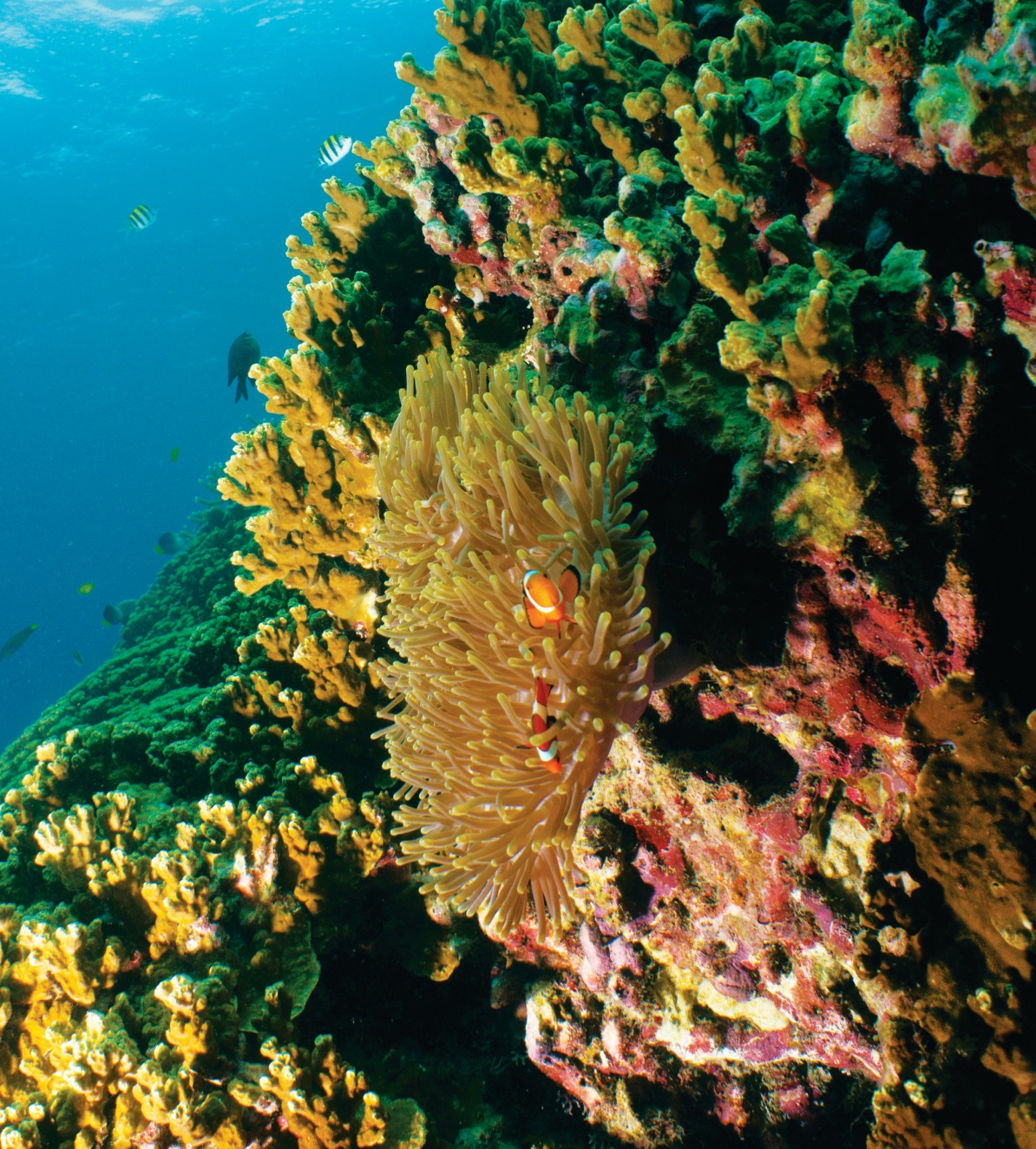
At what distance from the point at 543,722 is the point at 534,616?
1.04 ft

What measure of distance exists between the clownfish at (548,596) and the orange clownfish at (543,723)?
18cm

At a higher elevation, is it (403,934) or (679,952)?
(403,934)

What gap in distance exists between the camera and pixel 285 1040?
2.96 metres

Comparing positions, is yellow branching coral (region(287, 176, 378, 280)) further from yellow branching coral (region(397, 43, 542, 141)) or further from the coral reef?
yellow branching coral (region(397, 43, 542, 141))

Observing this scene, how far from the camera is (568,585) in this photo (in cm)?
183

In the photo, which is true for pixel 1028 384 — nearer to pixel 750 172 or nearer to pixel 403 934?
pixel 750 172

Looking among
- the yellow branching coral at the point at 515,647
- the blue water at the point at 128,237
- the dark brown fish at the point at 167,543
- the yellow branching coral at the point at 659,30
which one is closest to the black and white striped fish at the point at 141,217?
the dark brown fish at the point at 167,543

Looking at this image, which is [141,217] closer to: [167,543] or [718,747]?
[167,543]

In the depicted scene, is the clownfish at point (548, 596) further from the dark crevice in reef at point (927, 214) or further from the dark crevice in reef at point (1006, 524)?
the dark crevice in reef at point (927, 214)

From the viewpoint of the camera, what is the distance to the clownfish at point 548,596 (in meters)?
1.78

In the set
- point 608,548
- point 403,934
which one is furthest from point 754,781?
point 403,934

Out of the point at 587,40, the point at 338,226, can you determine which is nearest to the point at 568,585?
the point at 587,40

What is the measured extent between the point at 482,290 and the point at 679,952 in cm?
370

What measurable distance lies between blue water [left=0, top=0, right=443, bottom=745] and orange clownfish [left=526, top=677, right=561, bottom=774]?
4754 cm
